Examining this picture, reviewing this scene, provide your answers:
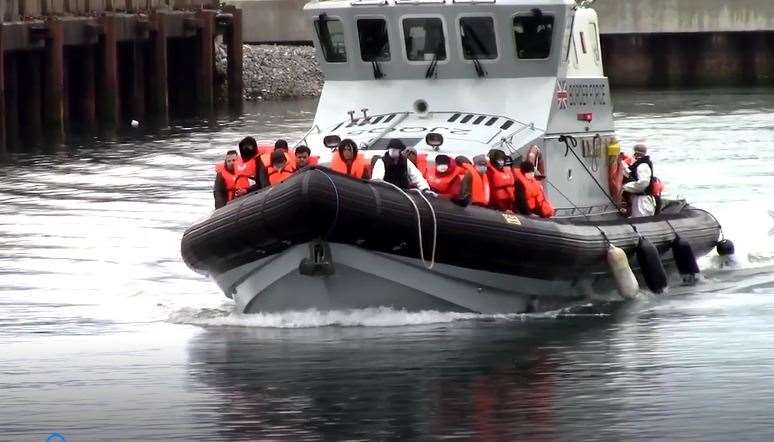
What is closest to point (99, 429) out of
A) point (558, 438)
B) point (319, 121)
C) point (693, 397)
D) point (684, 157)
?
point (558, 438)

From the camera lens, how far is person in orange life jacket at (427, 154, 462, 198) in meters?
13.9

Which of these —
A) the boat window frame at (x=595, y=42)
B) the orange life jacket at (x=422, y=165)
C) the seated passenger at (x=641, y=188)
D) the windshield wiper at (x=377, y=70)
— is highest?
the boat window frame at (x=595, y=42)

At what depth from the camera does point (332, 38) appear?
51.3ft

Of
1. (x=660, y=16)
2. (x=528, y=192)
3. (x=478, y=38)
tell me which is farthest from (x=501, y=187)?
(x=660, y=16)

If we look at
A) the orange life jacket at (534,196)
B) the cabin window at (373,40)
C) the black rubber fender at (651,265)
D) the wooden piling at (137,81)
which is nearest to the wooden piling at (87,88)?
the wooden piling at (137,81)

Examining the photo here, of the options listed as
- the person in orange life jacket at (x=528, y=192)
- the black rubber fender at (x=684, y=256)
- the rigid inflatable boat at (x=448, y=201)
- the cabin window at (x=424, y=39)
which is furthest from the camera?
the black rubber fender at (x=684, y=256)

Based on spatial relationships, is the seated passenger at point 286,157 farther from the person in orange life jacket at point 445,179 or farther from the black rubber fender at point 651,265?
the black rubber fender at point 651,265

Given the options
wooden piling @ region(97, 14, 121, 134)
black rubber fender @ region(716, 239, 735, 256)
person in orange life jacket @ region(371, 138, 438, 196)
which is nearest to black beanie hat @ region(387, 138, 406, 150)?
person in orange life jacket @ region(371, 138, 438, 196)

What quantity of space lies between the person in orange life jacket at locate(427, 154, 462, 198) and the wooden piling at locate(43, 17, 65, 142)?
21537 mm

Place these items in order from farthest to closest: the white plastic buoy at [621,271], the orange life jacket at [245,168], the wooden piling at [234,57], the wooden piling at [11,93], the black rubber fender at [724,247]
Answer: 1. the wooden piling at [234,57]
2. the wooden piling at [11,93]
3. the black rubber fender at [724,247]
4. the white plastic buoy at [621,271]
5. the orange life jacket at [245,168]

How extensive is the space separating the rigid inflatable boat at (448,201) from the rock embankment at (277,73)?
104 ft

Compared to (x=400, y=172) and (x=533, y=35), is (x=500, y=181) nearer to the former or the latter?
(x=400, y=172)

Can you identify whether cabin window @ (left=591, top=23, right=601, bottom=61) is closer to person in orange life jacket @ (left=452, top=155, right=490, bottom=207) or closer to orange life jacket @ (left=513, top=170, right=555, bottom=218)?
orange life jacket @ (left=513, top=170, right=555, bottom=218)

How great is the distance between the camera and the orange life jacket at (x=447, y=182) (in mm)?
13852
